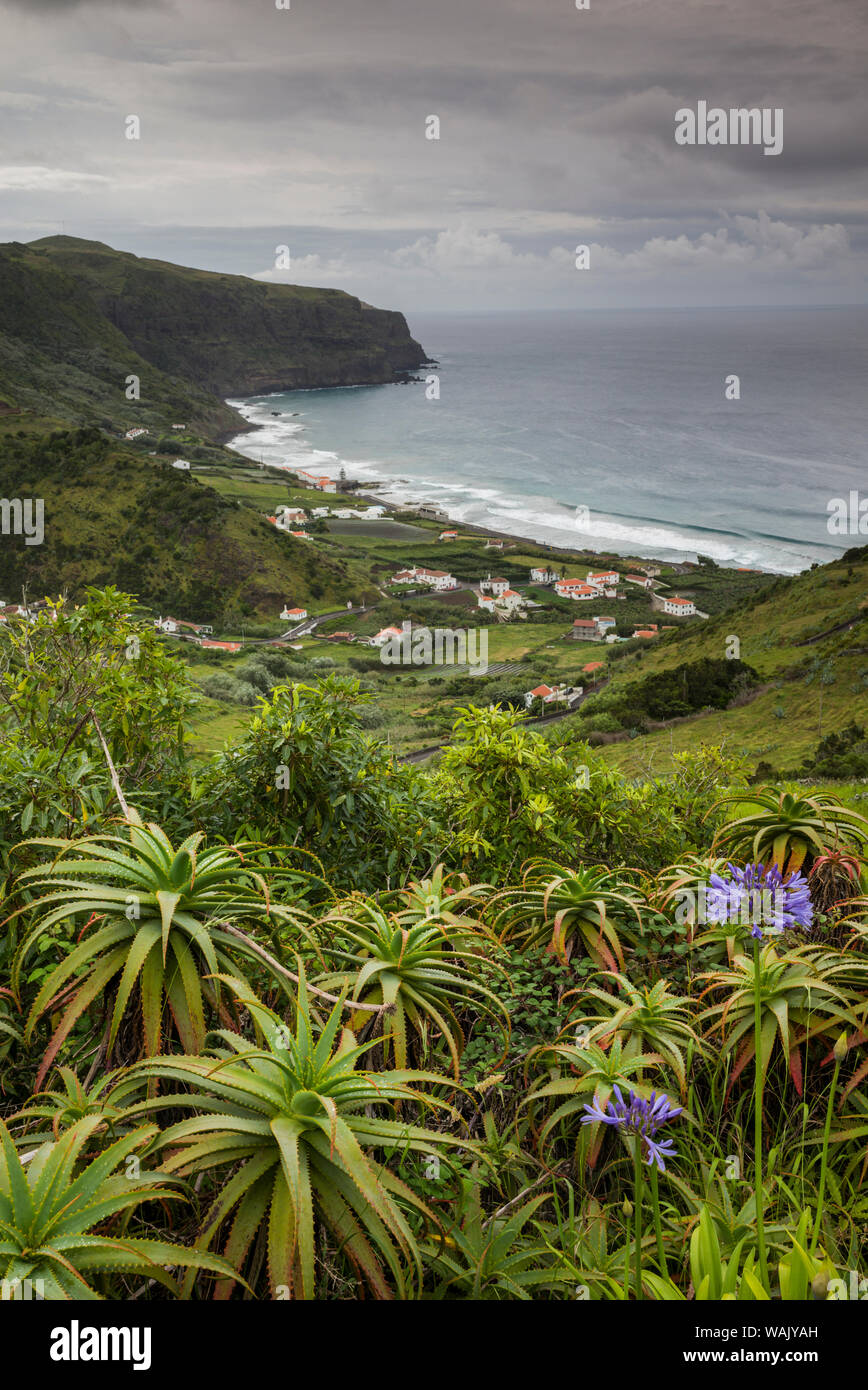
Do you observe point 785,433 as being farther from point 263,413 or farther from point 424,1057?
point 424,1057

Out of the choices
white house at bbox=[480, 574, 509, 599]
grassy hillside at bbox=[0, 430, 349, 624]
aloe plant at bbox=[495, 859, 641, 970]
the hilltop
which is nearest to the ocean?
the hilltop

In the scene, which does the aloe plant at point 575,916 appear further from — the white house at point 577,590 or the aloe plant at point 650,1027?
the white house at point 577,590

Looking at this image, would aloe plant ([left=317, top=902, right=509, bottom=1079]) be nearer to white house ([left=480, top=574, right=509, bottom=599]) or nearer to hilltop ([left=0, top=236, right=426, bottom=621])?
hilltop ([left=0, top=236, right=426, bottom=621])

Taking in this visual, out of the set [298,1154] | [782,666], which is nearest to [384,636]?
[782,666]

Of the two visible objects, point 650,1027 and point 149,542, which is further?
point 149,542
